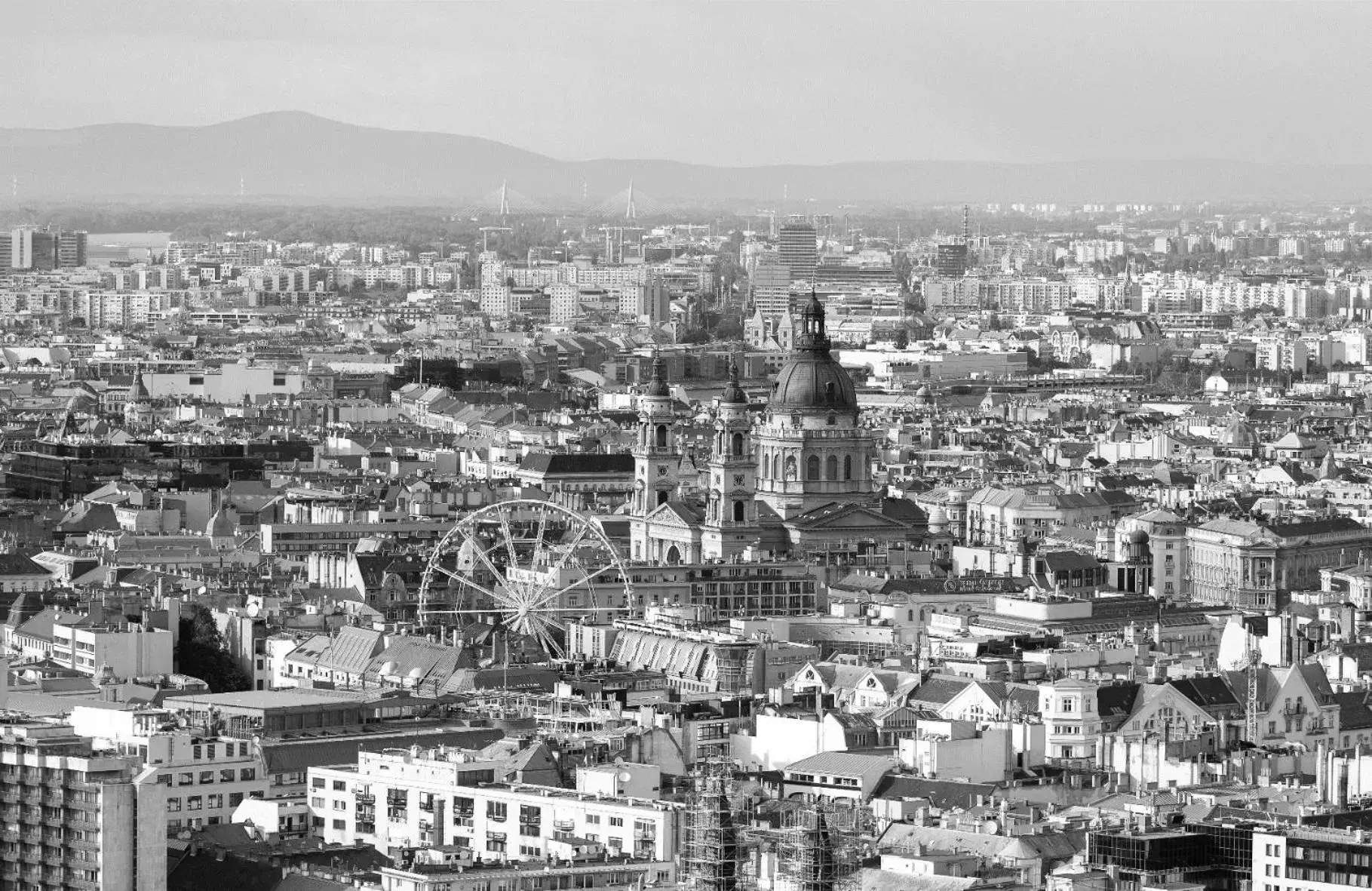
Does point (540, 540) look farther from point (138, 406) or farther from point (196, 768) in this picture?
point (138, 406)

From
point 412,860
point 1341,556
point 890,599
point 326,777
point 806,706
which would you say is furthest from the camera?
point 1341,556

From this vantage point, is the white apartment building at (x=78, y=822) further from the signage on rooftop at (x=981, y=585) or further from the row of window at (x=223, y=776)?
the signage on rooftop at (x=981, y=585)

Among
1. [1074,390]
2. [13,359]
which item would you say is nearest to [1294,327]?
[1074,390]

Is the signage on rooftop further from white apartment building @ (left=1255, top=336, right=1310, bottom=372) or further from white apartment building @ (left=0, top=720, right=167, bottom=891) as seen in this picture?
white apartment building @ (left=1255, top=336, right=1310, bottom=372)

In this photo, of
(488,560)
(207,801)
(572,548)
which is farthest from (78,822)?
(572,548)

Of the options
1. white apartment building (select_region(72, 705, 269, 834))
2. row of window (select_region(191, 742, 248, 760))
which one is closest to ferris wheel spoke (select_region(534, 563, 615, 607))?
white apartment building (select_region(72, 705, 269, 834))

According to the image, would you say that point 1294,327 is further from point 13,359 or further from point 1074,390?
point 13,359
